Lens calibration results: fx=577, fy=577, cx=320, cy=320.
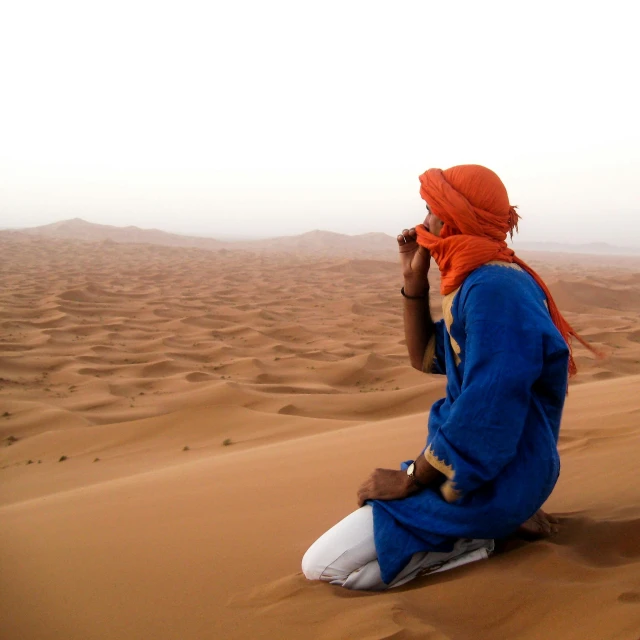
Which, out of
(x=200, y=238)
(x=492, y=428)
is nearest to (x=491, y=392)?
(x=492, y=428)

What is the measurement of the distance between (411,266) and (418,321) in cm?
21

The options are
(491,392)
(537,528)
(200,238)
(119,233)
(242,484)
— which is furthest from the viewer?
(200,238)

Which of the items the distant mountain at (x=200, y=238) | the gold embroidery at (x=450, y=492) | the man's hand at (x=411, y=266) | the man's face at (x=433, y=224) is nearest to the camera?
the gold embroidery at (x=450, y=492)

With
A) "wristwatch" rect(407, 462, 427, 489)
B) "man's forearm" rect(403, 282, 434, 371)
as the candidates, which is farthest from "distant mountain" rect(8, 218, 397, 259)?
"wristwatch" rect(407, 462, 427, 489)

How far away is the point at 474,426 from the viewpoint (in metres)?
1.58

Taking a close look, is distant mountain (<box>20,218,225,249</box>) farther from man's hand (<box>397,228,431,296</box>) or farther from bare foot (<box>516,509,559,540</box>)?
bare foot (<box>516,509,559,540</box>)

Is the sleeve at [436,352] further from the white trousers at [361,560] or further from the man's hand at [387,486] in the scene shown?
the white trousers at [361,560]

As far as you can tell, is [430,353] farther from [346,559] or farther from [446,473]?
[346,559]

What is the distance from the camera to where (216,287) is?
13664 millimetres

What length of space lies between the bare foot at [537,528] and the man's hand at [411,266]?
845 millimetres

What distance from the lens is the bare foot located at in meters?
1.84

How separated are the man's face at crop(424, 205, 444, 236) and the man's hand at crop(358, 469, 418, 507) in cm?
78

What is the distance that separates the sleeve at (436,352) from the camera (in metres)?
2.13

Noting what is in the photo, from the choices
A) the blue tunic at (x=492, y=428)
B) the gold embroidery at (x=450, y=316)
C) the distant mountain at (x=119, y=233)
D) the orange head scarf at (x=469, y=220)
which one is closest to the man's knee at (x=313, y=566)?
the blue tunic at (x=492, y=428)
